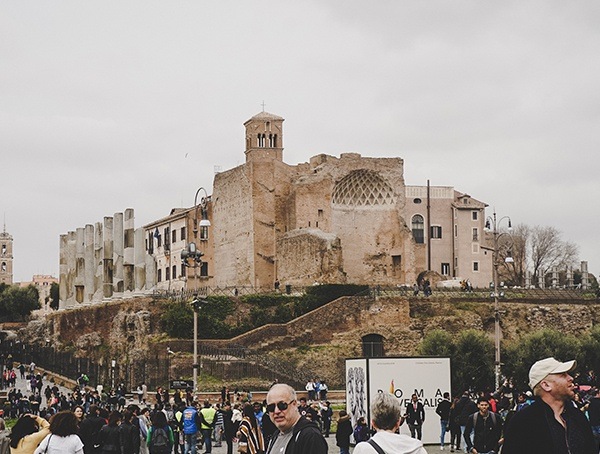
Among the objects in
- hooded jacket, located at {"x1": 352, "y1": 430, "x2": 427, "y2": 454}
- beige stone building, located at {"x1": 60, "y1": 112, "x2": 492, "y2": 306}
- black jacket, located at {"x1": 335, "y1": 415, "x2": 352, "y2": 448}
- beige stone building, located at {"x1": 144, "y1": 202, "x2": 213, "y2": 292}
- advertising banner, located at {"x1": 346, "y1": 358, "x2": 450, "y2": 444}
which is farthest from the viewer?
beige stone building, located at {"x1": 144, "y1": 202, "x2": 213, "y2": 292}

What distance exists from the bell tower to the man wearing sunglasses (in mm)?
68636

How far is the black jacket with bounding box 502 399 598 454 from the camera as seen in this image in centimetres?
740

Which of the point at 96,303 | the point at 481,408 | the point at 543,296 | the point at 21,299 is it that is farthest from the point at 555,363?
the point at 21,299

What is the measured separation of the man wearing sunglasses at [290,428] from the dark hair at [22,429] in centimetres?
584

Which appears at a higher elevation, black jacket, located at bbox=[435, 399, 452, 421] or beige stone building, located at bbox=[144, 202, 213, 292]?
beige stone building, located at bbox=[144, 202, 213, 292]

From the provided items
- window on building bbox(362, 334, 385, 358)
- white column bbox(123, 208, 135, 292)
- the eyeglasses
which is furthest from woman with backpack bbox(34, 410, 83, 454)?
white column bbox(123, 208, 135, 292)

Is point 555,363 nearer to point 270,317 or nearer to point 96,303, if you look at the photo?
point 270,317

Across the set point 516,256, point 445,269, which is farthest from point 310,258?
point 516,256

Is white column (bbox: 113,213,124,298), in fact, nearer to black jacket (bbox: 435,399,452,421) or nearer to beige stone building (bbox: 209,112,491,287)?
beige stone building (bbox: 209,112,491,287)

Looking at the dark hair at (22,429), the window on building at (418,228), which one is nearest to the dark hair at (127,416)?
the dark hair at (22,429)

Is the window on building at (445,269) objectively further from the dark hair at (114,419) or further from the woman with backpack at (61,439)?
the woman with backpack at (61,439)

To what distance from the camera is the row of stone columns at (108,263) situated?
67812 mm

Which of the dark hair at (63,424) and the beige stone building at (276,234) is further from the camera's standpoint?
the beige stone building at (276,234)

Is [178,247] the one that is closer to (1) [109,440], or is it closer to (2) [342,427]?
(2) [342,427]
